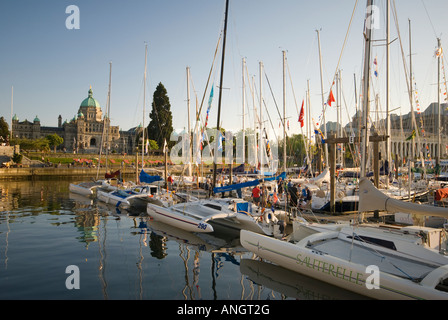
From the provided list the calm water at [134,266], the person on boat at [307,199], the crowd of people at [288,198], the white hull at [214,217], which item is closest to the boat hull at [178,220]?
the white hull at [214,217]

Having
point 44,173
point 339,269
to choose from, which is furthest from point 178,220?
point 44,173

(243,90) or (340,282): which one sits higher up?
(243,90)

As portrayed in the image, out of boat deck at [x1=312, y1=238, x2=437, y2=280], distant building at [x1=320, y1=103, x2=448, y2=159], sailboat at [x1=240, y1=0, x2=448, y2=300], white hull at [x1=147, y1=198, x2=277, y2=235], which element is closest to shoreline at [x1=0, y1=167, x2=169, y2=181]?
distant building at [x1=320, y1=103, x2=448, y2=159]

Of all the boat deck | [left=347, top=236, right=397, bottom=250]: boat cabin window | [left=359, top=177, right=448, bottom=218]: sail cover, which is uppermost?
[left=359, top=177, right=448, bottom=218]: sail cover

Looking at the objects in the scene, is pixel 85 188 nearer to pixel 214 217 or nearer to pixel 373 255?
pixel 214 217

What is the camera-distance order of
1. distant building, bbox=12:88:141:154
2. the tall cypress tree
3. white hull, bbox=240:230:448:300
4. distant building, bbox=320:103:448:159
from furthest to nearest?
distant building, bbox=12:88:141:154, the tall cypress tree, distant building, bbox=320:103:448:159, white hull, bbox=240:230:448:300

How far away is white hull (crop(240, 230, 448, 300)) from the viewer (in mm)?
7934

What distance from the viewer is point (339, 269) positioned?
925 cm

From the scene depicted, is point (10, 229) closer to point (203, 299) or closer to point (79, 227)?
point (79, 227)

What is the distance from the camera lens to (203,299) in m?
9.00

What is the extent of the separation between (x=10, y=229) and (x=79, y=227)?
3317 millimetres

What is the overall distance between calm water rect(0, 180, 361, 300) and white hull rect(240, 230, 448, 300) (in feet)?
1.70

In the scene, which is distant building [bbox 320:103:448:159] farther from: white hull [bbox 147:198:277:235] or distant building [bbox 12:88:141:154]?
distant building [bbox 12:88:141:154]
